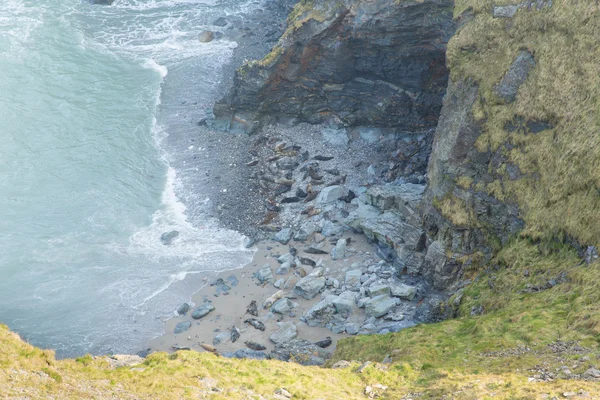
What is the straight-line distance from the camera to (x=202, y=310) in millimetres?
41312

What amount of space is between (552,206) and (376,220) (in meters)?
15.1

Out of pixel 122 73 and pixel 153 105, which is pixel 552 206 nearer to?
pixel 153 105

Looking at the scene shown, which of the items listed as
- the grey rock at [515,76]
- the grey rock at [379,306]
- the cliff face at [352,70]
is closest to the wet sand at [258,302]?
the grey rock at [379,306]

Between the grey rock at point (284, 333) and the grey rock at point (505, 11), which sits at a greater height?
the grey rock at point (505, 11)

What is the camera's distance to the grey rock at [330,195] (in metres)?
50.6

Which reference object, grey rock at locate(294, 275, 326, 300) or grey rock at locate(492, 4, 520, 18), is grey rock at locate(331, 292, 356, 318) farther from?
grey rock at locate(492, 4, 520, 18)

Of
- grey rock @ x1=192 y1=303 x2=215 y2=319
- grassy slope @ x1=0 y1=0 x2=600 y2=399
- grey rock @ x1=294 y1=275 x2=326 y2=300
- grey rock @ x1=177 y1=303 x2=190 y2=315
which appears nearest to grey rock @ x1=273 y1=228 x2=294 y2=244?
grey rock @ x1=294 y1=275 x2=326 y2=300

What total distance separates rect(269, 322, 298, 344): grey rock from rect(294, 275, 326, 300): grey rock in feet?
10.1

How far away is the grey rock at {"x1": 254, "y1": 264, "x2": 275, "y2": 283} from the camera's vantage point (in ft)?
144

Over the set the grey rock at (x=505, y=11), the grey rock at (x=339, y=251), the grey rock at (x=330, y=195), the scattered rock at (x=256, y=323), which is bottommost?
the scattered rock at (x=256, y=323)

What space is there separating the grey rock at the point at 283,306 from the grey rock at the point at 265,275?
11.1 ft

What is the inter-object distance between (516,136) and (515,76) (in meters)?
4.40

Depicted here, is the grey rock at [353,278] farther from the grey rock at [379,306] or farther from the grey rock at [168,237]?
the grey rock at [168,237]

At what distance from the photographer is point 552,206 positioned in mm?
33500
